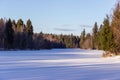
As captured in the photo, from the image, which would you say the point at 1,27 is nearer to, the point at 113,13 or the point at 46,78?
the point at 113,13

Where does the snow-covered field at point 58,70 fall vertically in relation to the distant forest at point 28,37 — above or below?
below

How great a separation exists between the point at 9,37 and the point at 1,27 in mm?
4524

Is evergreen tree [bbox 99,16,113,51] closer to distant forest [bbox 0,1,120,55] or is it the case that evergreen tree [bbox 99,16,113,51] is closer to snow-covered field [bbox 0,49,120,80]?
distant forest [bbox 0,1,120,55]

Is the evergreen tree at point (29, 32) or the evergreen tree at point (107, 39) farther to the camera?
the evergreen tree at point (29, 32)

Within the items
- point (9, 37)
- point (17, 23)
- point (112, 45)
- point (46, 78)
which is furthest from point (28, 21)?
point (46, 78)

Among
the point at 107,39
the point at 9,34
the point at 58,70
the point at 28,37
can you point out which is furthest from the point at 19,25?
the point at 58,70

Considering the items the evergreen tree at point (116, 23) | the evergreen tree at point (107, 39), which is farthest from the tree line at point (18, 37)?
the evergreen tree at point (116, 23)

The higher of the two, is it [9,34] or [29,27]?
[29,27]

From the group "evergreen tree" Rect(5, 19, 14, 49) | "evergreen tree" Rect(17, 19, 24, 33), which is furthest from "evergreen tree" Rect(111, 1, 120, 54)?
"evergreen tree" Rect(17, 19, 24, 33)

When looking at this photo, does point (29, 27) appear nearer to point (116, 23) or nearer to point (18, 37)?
point (18, 37)

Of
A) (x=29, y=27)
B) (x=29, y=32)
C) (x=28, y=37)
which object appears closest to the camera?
(x=28, y=37)

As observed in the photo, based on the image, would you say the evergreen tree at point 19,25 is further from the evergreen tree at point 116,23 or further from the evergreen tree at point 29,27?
the evergreen tree at point 116,23

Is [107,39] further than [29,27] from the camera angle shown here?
No

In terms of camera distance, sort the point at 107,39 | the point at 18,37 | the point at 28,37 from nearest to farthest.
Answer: the point at 107,39
the point at 18,37
the point at 28,37
